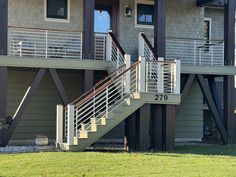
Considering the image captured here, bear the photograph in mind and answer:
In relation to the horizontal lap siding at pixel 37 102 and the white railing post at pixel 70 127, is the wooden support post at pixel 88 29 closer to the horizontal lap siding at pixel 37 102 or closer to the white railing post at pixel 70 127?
the horizontal lap siding at pixel 37 102

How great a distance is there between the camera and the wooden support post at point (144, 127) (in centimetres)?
1402

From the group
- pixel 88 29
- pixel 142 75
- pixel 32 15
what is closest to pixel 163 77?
→ pixel 142 75

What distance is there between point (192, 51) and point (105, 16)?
3.86 meters

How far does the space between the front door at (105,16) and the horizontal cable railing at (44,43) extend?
48.7 inches

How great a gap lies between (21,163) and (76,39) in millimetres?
7714

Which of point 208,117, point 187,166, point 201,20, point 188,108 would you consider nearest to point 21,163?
point 187,166

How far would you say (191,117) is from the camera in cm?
1947

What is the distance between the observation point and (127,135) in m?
15.4

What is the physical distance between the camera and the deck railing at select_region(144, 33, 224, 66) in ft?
60.8

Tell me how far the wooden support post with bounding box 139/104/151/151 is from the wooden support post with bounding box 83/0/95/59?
290 centimetres

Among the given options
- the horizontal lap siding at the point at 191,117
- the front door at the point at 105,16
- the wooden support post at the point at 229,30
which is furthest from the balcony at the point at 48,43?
the wooden support post at the point at 229,30

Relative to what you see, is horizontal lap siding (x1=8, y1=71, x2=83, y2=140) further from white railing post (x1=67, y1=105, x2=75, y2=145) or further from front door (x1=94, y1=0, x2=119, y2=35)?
white railing post (x1=67, y1=105, x2=75, y2=145)

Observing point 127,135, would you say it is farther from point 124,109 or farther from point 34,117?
point 34,117

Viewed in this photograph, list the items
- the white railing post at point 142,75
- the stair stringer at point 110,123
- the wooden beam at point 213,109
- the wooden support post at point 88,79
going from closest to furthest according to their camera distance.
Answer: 1. the stair stringer at point 110,123
2. the white railing post at point 142,75
3. the wooden support post at point 88,79
4. the wooden beam at point 213,109
